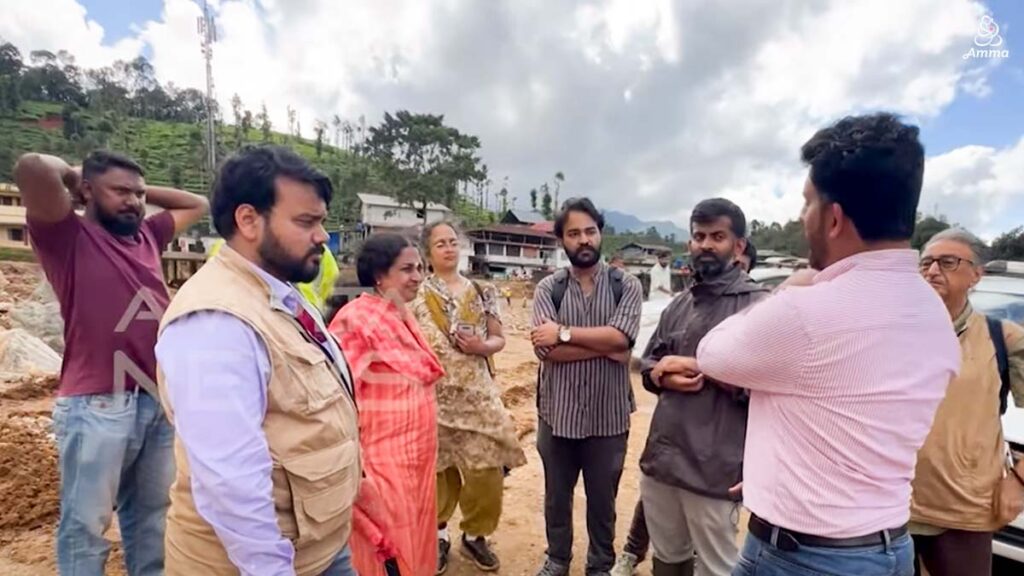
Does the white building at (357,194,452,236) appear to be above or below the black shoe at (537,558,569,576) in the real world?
above

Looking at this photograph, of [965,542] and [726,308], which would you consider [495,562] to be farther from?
[965,542]

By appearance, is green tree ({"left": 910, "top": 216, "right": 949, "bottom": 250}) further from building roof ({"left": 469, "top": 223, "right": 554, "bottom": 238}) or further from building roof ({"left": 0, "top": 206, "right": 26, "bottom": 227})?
building roof ({"left": 469, "top": 223, "right": 554, "bottom": 238})

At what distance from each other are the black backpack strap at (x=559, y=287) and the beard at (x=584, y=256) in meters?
0.12

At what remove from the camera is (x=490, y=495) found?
10.3 feet

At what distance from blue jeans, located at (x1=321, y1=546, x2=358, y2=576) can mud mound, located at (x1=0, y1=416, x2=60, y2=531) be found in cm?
301

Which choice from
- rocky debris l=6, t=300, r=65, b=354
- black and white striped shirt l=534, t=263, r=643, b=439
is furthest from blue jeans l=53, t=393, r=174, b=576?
rocky debris l=6, t=300, r=65, b=354

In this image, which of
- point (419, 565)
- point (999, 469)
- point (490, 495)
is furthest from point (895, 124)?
Result: point (490, 495)

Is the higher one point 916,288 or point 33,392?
point 916,288

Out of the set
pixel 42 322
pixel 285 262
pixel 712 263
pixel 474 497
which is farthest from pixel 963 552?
pixel 42 322

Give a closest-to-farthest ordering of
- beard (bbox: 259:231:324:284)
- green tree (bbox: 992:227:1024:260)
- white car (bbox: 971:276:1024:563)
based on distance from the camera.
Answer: beard (bbox: 259:231:324:284) → white car (bbox: 971:276:1024:563) → green tree (bbox: 992:227:1024:260)

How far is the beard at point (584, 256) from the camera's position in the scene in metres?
2.89

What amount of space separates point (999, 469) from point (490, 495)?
2226 mm

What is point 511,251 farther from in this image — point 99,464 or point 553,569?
point 99,464

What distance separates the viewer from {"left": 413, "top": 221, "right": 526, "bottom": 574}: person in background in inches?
120
